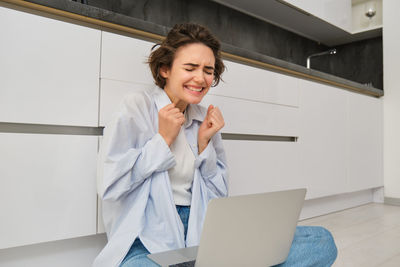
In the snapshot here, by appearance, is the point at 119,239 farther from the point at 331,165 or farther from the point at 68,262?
the point at 331,165

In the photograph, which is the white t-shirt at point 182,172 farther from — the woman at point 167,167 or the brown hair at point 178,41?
the brown hair at point 178,41

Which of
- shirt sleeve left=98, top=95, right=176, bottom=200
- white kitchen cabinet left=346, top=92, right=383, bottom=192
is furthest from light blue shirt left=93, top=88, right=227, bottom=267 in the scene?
white kitchen cabinet left=346, top=92, right=383, bottom=192

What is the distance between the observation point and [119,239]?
876 millimetres

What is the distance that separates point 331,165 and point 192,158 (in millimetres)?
1596

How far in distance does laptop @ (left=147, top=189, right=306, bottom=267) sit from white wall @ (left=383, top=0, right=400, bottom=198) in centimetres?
256

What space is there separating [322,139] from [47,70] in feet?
5.89

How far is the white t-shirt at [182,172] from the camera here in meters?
1.01

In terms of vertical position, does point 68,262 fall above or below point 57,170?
below

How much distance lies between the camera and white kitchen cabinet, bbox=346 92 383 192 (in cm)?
255

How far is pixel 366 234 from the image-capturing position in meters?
1.90

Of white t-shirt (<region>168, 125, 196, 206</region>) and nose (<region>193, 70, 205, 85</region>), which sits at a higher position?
nose (<region>193, 70, 205, 85</region>)

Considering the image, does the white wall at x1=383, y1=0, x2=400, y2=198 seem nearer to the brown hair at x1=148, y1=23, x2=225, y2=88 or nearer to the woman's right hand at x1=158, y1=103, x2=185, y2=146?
the brown hair at x1=148, y1=23, x2=225, y2=88

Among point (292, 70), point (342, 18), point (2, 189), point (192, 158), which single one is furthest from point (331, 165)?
point (2, 189)

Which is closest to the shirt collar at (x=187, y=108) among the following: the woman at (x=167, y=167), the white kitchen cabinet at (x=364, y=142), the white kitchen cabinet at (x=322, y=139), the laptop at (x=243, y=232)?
the woman at (x=167, y=167)
